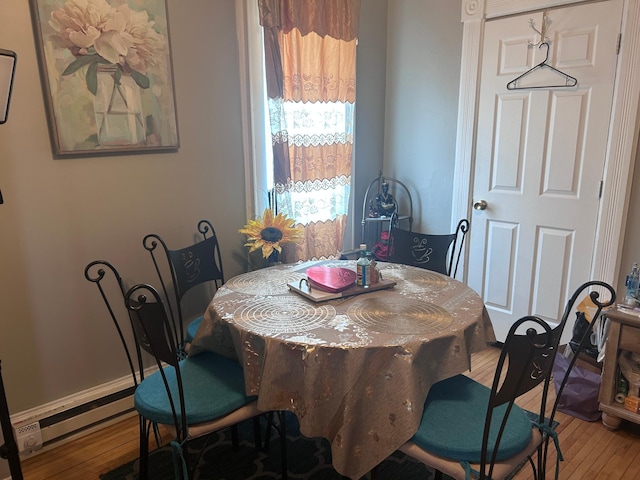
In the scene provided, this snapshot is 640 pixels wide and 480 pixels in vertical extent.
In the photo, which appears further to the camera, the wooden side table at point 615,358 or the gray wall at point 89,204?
the wooden side table at point 615,358

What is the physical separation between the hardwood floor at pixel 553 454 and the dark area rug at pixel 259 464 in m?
0.14

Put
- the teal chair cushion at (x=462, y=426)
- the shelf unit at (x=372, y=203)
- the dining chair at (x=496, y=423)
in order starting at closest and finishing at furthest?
the dining chair at (x=496, y=423) < the teal chair cushion at (x=462, y=426) < the shelf unit at (x=372, y=203)

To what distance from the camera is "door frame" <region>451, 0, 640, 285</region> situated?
2457 millimetres

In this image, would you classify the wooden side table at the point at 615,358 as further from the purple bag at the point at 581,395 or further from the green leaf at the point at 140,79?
the green leaf at the point at 140,79

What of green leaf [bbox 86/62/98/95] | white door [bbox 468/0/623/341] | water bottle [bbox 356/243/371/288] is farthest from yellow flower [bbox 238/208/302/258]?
white door [bbox 468/0/623/341]

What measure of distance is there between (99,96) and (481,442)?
2151 mm

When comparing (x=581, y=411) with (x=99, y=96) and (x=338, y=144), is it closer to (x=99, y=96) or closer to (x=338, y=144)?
(x=338, y=144)

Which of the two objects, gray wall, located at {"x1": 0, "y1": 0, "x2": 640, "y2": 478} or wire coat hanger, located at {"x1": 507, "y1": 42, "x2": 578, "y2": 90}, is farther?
wire coat hanger, located at {"x1": 507, "y1": 42, "x2": 578, "y2": 90}

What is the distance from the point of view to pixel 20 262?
2051 mm

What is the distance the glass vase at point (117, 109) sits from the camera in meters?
2.19

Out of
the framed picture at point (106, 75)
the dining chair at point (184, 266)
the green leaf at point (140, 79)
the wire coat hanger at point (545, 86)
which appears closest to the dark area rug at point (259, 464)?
A: the dining chair at point (184, 266)

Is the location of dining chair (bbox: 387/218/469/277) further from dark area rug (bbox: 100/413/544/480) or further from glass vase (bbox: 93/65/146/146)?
glass vase (bbox: 93/65/146/146)

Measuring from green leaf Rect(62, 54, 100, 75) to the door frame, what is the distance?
224 cm

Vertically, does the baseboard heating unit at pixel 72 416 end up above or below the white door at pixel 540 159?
below
